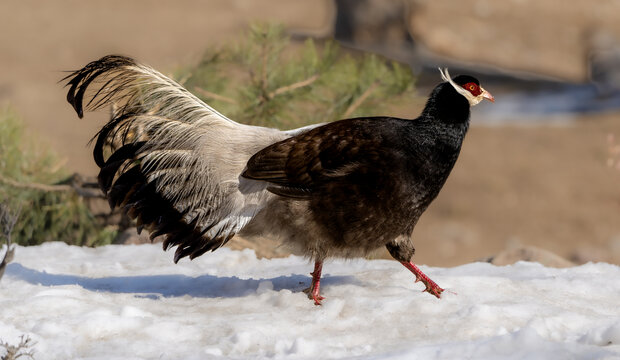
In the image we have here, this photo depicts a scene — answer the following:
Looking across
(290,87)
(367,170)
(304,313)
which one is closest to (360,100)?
(290,87)

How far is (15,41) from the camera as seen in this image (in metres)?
16.5

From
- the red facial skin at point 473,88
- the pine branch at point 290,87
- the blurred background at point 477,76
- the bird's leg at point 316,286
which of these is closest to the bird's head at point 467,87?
the red facial skin at point 473,88

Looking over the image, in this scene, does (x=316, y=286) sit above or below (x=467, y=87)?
below

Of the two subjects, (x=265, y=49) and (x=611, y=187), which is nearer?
(x=265, y=49)

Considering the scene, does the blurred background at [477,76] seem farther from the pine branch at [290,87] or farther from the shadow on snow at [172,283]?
the shadow on snow at [172,283]

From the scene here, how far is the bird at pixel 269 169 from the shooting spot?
423 centimetres

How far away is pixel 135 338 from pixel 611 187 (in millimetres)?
7377

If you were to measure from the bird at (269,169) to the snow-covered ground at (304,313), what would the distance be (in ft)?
0.89

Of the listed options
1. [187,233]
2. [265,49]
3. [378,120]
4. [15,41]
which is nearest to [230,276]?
[187,233]

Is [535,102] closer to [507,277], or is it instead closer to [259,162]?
[507,277]

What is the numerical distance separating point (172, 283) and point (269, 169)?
42.2 inches

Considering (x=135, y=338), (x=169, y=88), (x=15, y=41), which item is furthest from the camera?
(x=15, y=41)

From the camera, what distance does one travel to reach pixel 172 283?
16.1ft

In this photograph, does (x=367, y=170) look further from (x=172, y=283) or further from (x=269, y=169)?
(x=172, y=283)
